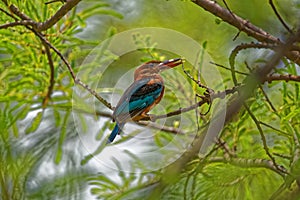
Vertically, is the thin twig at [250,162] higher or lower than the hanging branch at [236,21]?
lower

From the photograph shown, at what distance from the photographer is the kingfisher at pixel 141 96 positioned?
75 cm

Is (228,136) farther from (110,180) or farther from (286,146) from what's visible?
(110,180)

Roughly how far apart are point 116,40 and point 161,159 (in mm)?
203

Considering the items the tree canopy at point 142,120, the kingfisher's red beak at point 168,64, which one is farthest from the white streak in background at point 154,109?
the kingfisher's red beak at point 168,64

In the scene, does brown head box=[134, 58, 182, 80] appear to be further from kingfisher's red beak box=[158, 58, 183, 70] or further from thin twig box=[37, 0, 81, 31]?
thin twig box=[37, 0, 81, 31]

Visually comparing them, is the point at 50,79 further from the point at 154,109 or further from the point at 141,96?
the point at 141,96

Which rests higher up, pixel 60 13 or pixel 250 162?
pixel 60 13

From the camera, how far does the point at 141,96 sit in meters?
0.76

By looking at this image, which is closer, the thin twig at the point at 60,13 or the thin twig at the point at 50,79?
the thin twig at the point at 60,13

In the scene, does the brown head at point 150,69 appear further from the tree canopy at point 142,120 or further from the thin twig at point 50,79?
the thin twig at point 50,79

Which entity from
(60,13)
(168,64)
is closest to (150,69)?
(168,64)

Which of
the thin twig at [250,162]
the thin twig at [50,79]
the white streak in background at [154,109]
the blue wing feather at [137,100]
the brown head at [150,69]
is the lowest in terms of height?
the thin twig at [250,162]

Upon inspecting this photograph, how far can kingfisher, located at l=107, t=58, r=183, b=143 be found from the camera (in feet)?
2.47

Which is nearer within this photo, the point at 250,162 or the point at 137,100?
the point at 137,100
